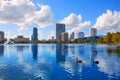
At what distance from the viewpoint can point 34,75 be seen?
45.7 metres

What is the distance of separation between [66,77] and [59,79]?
2180 millimetres

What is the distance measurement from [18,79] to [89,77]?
46.5 ft

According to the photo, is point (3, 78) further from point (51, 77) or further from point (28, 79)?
point (51, 77)

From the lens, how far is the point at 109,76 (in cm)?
4556

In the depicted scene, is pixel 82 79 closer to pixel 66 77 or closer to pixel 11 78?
pixel 66 77

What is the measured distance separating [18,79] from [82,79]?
12.4m

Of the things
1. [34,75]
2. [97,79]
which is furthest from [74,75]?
[34,75]

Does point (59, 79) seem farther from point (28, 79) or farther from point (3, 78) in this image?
point (3, 78)

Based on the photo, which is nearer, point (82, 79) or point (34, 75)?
point (82, 79)

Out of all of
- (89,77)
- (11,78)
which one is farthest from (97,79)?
(11,78)

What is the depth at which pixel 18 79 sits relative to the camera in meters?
42.1

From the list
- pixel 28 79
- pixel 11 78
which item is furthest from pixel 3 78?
pixel 28 79

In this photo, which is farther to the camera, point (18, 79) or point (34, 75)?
point (34, 75)

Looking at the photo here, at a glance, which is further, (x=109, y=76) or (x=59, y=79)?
(x=109, y=76)
